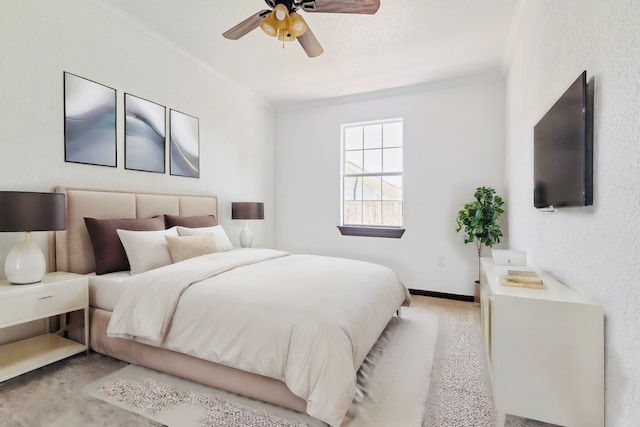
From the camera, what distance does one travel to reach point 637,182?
105 centimetres

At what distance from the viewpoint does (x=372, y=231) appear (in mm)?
4430

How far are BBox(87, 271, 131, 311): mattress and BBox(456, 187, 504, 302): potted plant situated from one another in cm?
333

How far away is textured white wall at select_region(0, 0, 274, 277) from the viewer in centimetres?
217

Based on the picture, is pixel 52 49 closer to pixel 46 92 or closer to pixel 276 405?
pixel 46 92

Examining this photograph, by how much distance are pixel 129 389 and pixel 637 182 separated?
104 inches

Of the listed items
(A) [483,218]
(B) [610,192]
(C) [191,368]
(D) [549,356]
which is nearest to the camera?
(B) [610,192]

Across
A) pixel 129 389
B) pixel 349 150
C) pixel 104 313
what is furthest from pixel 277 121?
pixel 129 389

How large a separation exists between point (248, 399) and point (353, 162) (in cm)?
357

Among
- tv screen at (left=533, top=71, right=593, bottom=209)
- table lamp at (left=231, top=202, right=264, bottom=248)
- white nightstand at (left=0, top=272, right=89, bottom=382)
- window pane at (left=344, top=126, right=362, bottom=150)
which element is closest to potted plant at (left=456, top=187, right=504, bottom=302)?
tv screen at (left=533, top=71, right=593, bottom=209)

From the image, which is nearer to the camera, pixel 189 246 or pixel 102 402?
pixel 102 402

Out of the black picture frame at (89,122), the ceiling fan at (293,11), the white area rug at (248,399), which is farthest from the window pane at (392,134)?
the black picture frame at (89,122)

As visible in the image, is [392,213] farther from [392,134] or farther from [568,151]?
[568,151]

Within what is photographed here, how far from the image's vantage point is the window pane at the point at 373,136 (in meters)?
4.52

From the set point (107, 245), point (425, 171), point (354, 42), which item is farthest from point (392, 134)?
point (107, 245)
